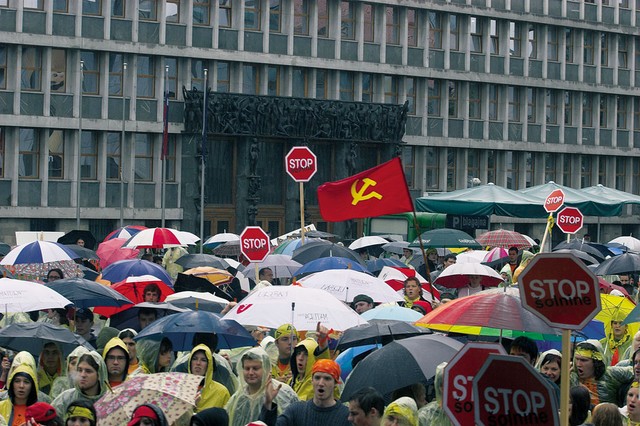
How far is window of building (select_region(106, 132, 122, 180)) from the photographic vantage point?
49.4 metres

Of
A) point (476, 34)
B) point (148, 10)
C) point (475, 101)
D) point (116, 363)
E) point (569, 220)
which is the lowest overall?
point (116, 363)

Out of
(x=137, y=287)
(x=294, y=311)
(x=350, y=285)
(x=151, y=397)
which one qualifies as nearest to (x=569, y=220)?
(x=350, y=285)

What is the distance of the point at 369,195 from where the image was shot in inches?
618

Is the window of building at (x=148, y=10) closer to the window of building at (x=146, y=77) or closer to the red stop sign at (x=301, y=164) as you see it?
the window of building at (x=146, y=77)

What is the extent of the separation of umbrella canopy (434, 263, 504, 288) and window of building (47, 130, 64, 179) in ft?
101

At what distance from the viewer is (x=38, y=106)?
47656 millimetres

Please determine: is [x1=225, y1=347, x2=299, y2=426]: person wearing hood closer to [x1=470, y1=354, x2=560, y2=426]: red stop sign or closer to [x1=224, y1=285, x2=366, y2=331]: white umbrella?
[x1=224, y1=285, x2=366, y2=331]: white umbrella

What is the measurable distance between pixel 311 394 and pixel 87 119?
3891cm

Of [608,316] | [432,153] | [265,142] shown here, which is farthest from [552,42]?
[608,316]

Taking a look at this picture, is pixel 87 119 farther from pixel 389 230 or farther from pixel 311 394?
pixel 311 394

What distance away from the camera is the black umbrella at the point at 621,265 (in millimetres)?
20188

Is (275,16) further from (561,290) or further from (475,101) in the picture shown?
(561,290)

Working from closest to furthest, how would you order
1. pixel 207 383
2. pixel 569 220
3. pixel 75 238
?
1. pixel 207 383
2. pixel 569 220
3. pixel 75 238

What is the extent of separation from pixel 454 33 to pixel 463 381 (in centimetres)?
5341
